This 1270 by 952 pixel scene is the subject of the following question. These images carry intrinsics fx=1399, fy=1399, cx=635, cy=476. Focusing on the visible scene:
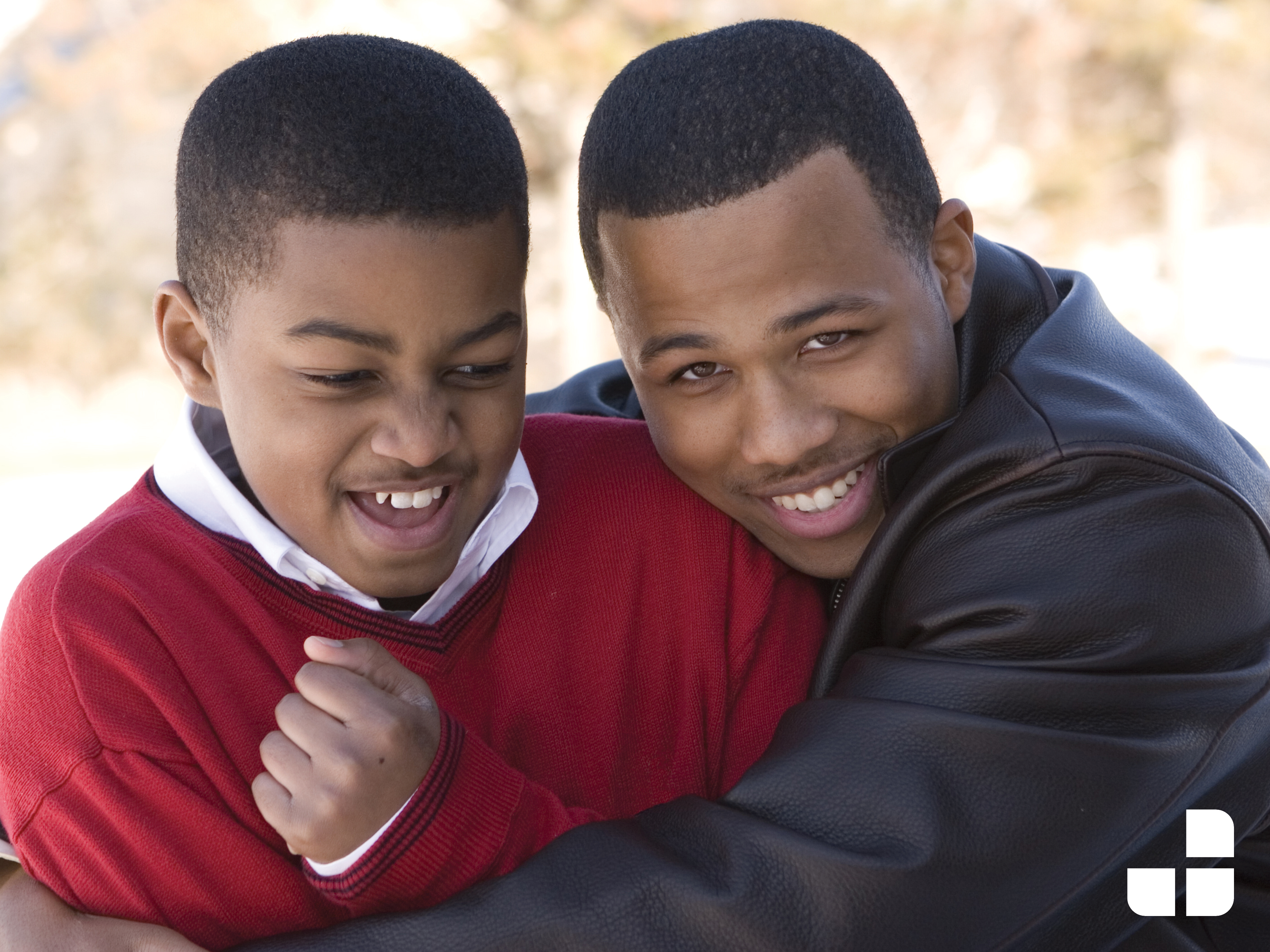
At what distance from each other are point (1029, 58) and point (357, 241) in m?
8.51

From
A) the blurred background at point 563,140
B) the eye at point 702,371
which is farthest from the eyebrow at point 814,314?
the blurred background at point 563,140

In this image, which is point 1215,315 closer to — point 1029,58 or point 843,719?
point 1029,58

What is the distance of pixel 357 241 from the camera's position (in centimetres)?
158

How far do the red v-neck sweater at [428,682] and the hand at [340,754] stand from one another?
0.03m

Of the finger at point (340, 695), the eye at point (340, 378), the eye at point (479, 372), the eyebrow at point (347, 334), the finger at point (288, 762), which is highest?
the eyebrow at point (347, 334)

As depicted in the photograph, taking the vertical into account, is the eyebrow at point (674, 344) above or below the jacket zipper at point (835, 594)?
above

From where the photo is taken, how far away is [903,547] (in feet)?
5.56

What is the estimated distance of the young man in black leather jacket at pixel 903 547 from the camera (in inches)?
55.9

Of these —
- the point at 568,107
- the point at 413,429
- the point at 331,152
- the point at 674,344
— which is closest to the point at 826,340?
the point at 674,344

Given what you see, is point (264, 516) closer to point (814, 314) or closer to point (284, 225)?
point (284, 225)

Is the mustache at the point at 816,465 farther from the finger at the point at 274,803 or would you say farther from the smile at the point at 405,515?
the finger at the point at 274,803

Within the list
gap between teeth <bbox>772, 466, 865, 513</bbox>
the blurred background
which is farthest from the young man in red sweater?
the blurred background

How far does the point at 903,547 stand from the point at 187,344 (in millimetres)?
934

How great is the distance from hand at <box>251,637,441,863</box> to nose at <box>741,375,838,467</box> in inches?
21.8
